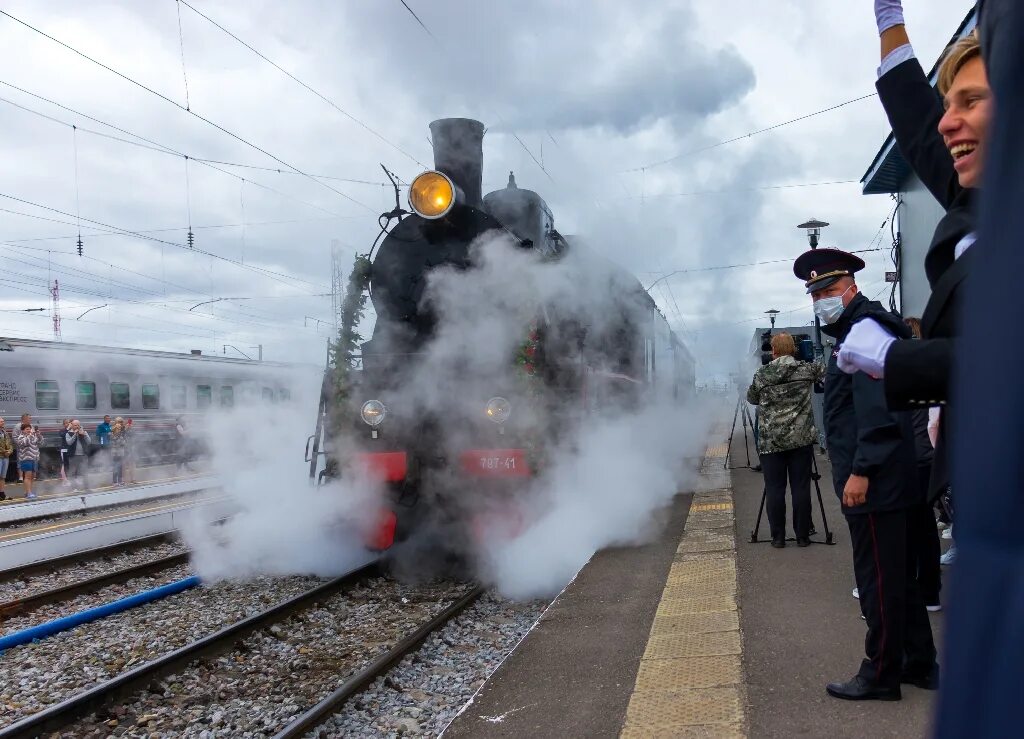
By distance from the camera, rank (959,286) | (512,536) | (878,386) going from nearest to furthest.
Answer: (959,286), (878,386), (512,536)

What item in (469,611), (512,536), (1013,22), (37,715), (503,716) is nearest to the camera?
(1013,22)

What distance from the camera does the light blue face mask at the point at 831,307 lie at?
341 cm

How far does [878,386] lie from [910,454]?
362mm

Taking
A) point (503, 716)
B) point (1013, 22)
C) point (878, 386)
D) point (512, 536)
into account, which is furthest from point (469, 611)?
point (1013, 22)

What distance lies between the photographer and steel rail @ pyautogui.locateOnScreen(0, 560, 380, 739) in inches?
152

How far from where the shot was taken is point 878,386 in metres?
3.03

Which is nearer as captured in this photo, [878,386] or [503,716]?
[878,386]

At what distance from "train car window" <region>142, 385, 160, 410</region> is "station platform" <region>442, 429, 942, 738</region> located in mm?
14897

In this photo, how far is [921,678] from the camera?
321cm

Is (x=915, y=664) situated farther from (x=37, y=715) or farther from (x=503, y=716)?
(x=37, y=715)

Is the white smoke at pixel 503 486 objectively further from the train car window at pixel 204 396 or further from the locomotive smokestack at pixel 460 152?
the train car window at pixel 204 396

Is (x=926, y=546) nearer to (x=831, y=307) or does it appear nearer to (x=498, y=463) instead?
(x=831, y=307)

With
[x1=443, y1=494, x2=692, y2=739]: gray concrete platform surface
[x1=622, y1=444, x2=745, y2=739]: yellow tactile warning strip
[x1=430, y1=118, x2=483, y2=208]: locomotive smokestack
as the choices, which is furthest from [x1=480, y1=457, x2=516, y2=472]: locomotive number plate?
[x1=430, y1=118, x2=483, y2=208]: locomotive smokestack

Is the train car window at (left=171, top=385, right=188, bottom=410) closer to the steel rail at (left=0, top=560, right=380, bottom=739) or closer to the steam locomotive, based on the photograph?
the steam locomotive
